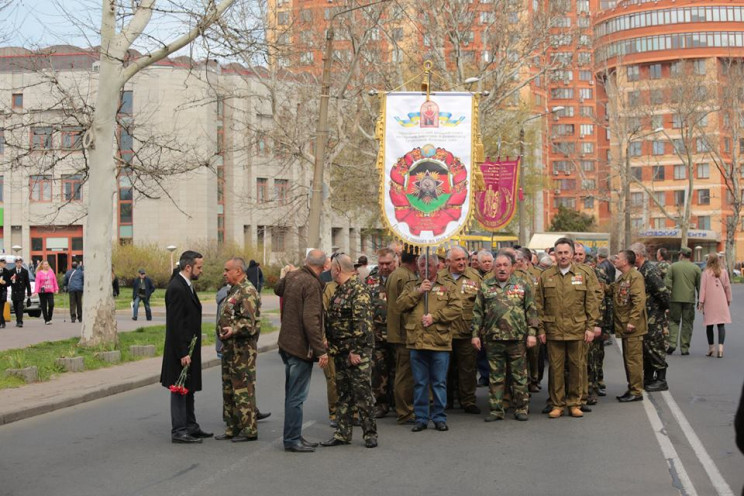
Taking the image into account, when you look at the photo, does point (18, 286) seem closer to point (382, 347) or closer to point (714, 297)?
point (714, 297)

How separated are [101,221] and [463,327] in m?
8.85

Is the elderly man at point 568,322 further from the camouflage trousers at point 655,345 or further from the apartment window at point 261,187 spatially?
the apartment window at point 261,187

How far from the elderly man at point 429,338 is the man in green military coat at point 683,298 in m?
8.98

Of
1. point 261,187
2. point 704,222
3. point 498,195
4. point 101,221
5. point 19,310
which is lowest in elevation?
point 19,310

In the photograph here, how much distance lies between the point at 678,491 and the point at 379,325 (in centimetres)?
445

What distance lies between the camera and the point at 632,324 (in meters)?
12.0

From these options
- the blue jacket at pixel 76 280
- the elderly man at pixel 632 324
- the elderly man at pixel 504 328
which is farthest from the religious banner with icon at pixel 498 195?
the elderly man at pixel 504 328

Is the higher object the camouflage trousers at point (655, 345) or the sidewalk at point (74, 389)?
the camouflage trousers at point (655, 345)

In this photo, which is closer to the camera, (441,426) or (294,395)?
(294,395)

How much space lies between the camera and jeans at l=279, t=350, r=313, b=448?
29.9 ft

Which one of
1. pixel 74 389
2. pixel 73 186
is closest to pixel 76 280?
pixel 74 389

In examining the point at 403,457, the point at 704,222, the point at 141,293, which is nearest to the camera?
the point at 403,457

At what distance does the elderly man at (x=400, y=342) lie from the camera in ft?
35.3

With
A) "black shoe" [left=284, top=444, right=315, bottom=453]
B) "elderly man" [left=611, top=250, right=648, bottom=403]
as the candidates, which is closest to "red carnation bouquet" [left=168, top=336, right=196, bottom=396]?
"black shoe" [left=284, top=444, right=315, bottom=453]
